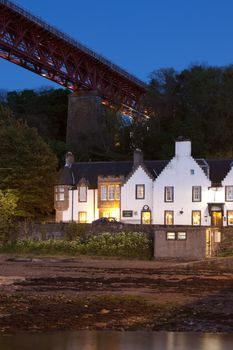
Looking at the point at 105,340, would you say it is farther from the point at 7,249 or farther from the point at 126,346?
the point at 7,249

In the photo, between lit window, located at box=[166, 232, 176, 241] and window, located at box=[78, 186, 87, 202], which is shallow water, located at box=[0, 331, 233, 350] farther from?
window, located at box=[78, 186, 87, 202]

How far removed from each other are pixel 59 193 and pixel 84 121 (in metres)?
24.7

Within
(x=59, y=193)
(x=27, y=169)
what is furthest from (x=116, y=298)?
(x=59, y=193)

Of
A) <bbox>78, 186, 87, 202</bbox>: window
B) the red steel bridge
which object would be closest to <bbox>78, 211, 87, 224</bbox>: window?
<bbox>78, 186, 87, 202</bbox>: window

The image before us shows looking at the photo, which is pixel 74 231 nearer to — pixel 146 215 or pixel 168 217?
pixel 146 215

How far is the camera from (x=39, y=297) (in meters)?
28.8

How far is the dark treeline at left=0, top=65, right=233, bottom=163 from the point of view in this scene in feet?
267

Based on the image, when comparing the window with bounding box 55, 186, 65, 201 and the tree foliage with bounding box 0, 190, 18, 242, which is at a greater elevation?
the window with bounding box 55, 186, 65, 201

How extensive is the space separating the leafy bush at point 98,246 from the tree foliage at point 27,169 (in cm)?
808

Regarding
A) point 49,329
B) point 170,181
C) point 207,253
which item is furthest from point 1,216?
point 49,329

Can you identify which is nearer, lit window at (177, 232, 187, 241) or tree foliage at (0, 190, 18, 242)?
lit window at (177, 232, 187, 241)

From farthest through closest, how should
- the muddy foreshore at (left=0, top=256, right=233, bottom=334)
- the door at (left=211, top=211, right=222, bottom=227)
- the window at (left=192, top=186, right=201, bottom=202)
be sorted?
1. the window at (left=192, top=186, right=201, bottom=202)
2. the door at (left=211, top=211, right=222, bottom=227)
3. the muddy foreshore at (left=0, top=256, right=233, bottom=334)

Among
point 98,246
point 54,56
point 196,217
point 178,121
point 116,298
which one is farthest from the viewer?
point 54,56

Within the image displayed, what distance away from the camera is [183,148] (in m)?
66.5
